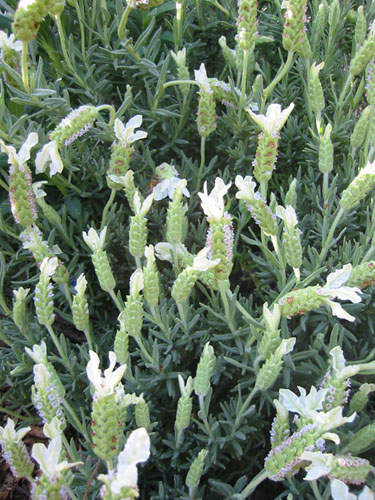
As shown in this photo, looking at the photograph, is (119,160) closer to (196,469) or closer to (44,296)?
(44,296)

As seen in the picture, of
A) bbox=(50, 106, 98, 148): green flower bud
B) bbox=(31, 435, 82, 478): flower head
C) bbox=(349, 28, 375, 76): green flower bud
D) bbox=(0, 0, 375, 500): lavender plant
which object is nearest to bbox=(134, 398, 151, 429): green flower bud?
bbox=(0, 0, 375, 500): lavender plant

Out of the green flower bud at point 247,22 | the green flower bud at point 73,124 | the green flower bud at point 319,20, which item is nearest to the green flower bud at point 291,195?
the green flower bud at point 247,22

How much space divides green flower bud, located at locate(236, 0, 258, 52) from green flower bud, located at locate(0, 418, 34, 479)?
2.98ft

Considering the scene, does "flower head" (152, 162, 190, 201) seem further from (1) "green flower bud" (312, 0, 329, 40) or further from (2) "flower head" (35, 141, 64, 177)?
(1) "green flower bud" (312, 0, 329, 40)

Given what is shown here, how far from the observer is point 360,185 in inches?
43.6

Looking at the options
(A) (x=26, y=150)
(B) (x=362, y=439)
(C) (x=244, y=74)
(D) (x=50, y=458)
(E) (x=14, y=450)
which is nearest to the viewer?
(D) (x=50, y=458)

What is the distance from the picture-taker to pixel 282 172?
1641 mm

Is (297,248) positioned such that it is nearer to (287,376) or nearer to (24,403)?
(287,376)

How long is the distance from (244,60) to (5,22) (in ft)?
2.29

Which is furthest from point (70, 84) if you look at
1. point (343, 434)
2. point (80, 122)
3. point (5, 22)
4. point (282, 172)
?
point (343, 434)

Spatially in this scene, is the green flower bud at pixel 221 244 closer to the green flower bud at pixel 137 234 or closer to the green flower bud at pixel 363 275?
the green flower bud at pixel 137 234

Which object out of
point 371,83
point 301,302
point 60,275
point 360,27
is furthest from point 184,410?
point 360,27

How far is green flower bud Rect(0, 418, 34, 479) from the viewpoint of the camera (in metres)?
0.93

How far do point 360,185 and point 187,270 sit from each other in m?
0.40
